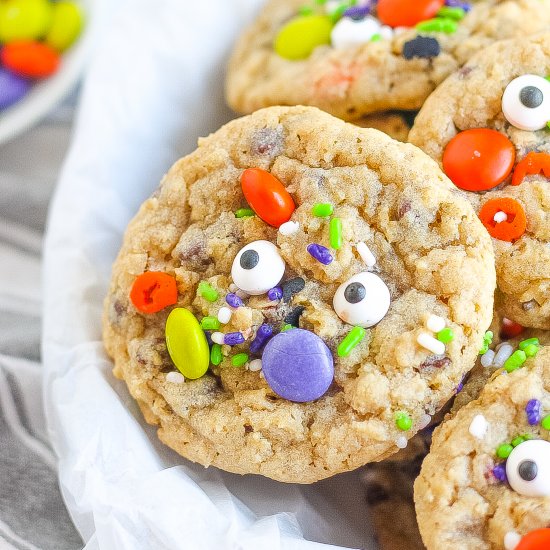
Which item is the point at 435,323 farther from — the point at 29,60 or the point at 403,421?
the point at 29,60

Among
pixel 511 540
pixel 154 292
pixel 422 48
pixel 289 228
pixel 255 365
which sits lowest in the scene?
pixel 511 540

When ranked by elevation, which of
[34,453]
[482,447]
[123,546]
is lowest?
[34,453]

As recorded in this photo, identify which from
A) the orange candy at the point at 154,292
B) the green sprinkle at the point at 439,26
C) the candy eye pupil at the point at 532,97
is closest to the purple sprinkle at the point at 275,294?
the orange candy at the point at 154,292

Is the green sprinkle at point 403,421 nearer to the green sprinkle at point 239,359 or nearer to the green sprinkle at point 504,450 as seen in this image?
the green sprinkle at point 504,450

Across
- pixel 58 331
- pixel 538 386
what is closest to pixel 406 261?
pixel 538 386

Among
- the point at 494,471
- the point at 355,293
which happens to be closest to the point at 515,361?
the point at 494,471

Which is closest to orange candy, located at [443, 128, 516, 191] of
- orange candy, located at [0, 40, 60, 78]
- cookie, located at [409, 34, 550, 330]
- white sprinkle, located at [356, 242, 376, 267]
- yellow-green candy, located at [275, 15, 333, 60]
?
cookie, located at [409, 34, 550, 330]

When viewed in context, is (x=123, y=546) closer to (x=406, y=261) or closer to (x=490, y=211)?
(x=406, y=261)

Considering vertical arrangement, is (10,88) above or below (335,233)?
below
